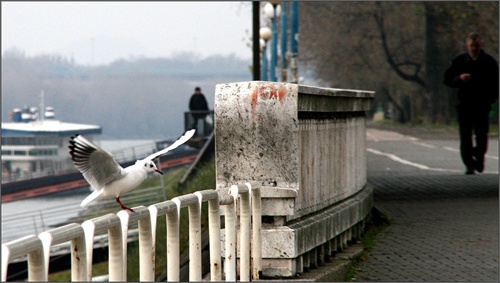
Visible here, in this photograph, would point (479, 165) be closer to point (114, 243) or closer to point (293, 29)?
point (114, 243)

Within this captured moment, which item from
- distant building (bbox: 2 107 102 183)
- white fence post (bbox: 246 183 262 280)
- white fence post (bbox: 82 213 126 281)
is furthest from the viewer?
distant building (bbox: 2 107 102 183)

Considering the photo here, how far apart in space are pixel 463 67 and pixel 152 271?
39.2ft

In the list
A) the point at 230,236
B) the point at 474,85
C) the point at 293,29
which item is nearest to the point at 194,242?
the point at 230,236

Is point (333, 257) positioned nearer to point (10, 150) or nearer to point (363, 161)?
point (363, 161)

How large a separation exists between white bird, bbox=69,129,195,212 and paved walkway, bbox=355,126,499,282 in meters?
3.72

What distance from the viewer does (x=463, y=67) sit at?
16.9m

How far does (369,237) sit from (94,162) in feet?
21.3

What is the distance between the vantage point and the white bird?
5.30 metres

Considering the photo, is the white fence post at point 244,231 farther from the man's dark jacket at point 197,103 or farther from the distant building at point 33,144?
the distant building at point 33,144

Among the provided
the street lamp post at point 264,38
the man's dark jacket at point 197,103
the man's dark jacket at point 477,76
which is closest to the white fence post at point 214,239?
the man's dark jacket at point 477,76

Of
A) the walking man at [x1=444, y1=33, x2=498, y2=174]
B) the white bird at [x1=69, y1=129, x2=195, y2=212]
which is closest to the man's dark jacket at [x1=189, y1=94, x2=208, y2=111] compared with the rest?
the walking man at [x1=444, y1=33, x2=498, y2=174]

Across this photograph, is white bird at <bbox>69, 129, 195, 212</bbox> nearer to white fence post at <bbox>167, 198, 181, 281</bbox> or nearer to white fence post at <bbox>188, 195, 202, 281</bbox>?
white fence post at <bbox>167, 198, 181, 281</bbox>

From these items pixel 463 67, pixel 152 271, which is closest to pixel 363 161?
pixel 463 67

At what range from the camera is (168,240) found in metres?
6.05
